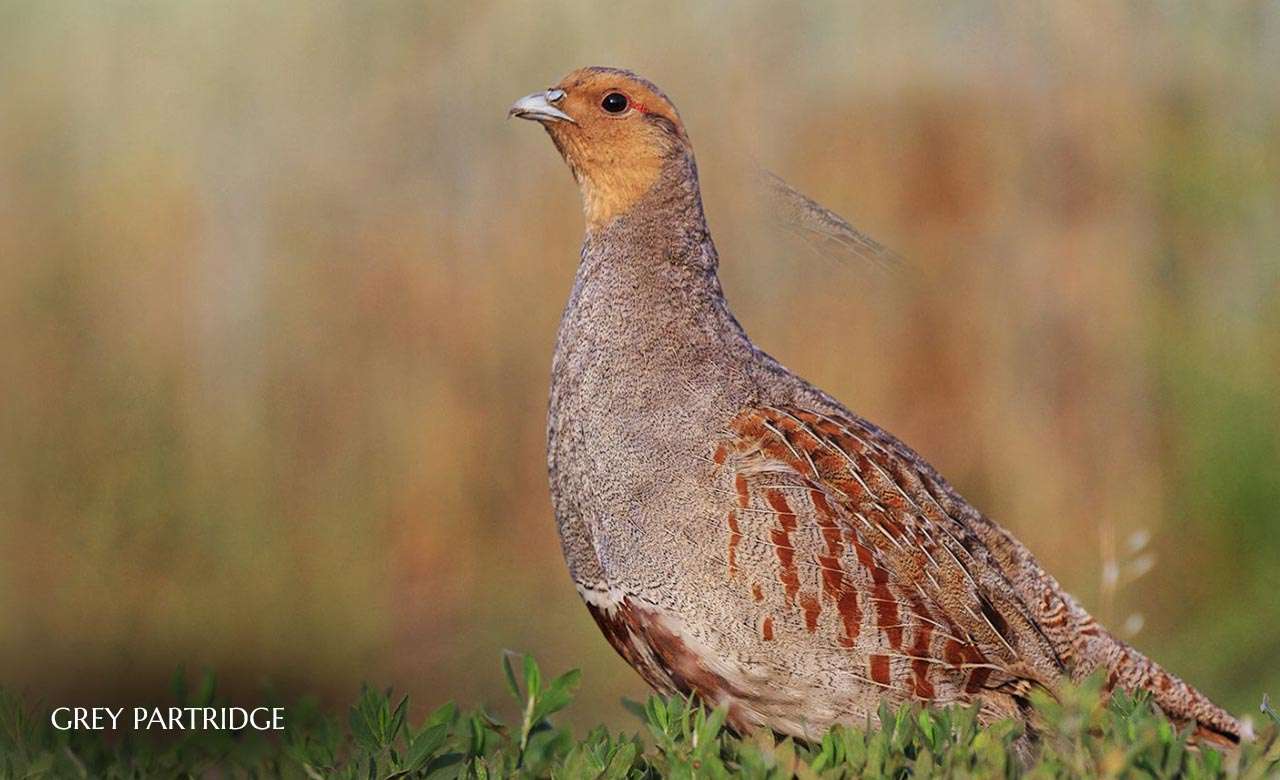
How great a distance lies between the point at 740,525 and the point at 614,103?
102 centimetres

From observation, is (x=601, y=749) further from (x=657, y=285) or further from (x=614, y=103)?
(x=614, y=103)

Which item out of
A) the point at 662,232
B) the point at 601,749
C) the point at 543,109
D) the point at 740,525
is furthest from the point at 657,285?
the point at 601,749

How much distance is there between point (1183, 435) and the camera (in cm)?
536

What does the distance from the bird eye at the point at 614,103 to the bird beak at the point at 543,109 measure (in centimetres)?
8

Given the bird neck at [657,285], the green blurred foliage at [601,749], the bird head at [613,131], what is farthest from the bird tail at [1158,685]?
the bird head at [613,131]

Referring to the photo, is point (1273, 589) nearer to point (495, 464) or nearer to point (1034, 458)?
point (1034, 458)

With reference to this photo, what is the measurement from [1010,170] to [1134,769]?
3712 millimetres

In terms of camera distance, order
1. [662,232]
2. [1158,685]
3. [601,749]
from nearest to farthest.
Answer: [601,749] → [1158,685] → [662,232]

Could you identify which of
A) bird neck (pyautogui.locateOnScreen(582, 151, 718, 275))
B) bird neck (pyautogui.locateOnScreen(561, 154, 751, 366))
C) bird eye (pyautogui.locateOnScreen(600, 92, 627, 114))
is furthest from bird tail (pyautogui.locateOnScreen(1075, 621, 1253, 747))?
bird eye (pyautogui.locateOnScreen(600, 92, 627, 114))

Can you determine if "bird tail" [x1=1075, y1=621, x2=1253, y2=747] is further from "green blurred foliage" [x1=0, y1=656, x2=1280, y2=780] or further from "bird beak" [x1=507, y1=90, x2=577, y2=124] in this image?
"bird beak" [x1=507, y1=90, x2=577, y2=124]

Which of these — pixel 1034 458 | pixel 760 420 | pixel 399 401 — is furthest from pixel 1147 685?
pixel 399 401

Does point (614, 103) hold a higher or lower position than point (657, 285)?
higher

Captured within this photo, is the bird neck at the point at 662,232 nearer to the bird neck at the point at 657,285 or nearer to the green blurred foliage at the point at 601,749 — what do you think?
the bird neck at the point at 657,285

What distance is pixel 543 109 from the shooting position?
3.16 metres
